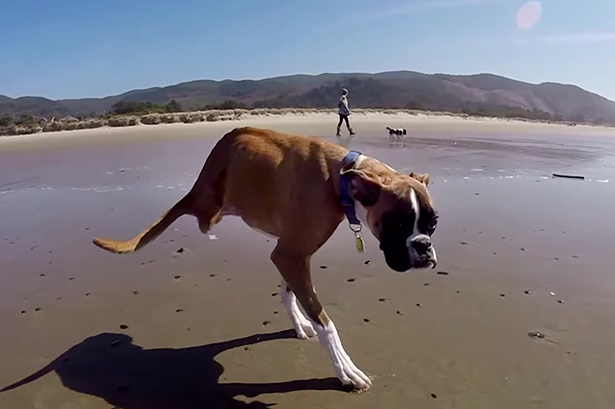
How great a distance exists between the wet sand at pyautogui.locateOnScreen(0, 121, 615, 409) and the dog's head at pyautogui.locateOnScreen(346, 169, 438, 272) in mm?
870

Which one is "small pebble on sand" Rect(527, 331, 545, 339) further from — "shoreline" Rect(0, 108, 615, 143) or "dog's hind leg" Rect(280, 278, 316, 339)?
"shoreline" Rect(0, 108, 615, 143)

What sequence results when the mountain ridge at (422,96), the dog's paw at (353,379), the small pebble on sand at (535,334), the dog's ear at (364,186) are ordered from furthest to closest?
the mountain ridge at (422,96), the small pebble on sand at (535,334), the dog's paw at (353,379), the dog's ear at (364,186)

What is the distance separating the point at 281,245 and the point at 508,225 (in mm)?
4528

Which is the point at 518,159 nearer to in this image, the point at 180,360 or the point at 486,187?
the point at 486,187

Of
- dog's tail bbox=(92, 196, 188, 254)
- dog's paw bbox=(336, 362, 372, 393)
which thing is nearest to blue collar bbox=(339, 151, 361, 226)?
dog's paw bbox=(336, 362, 372, 393)

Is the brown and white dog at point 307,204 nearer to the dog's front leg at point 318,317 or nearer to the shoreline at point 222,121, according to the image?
the dog's front leg at point 318,317

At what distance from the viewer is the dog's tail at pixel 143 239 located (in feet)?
15.2

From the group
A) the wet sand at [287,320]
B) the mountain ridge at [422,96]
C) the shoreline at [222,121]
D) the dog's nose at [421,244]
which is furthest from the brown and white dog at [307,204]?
the mountain ridge at [422,96]

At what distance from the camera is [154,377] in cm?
372

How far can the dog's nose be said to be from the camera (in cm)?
330

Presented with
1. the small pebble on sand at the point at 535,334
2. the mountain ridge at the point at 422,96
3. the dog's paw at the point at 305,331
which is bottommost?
the dog's paw at the point at 305,331

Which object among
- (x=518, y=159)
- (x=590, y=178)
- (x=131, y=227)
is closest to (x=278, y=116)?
(x=518, y=159)

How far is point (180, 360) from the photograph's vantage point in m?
3.96

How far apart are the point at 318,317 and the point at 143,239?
74.7 inches
